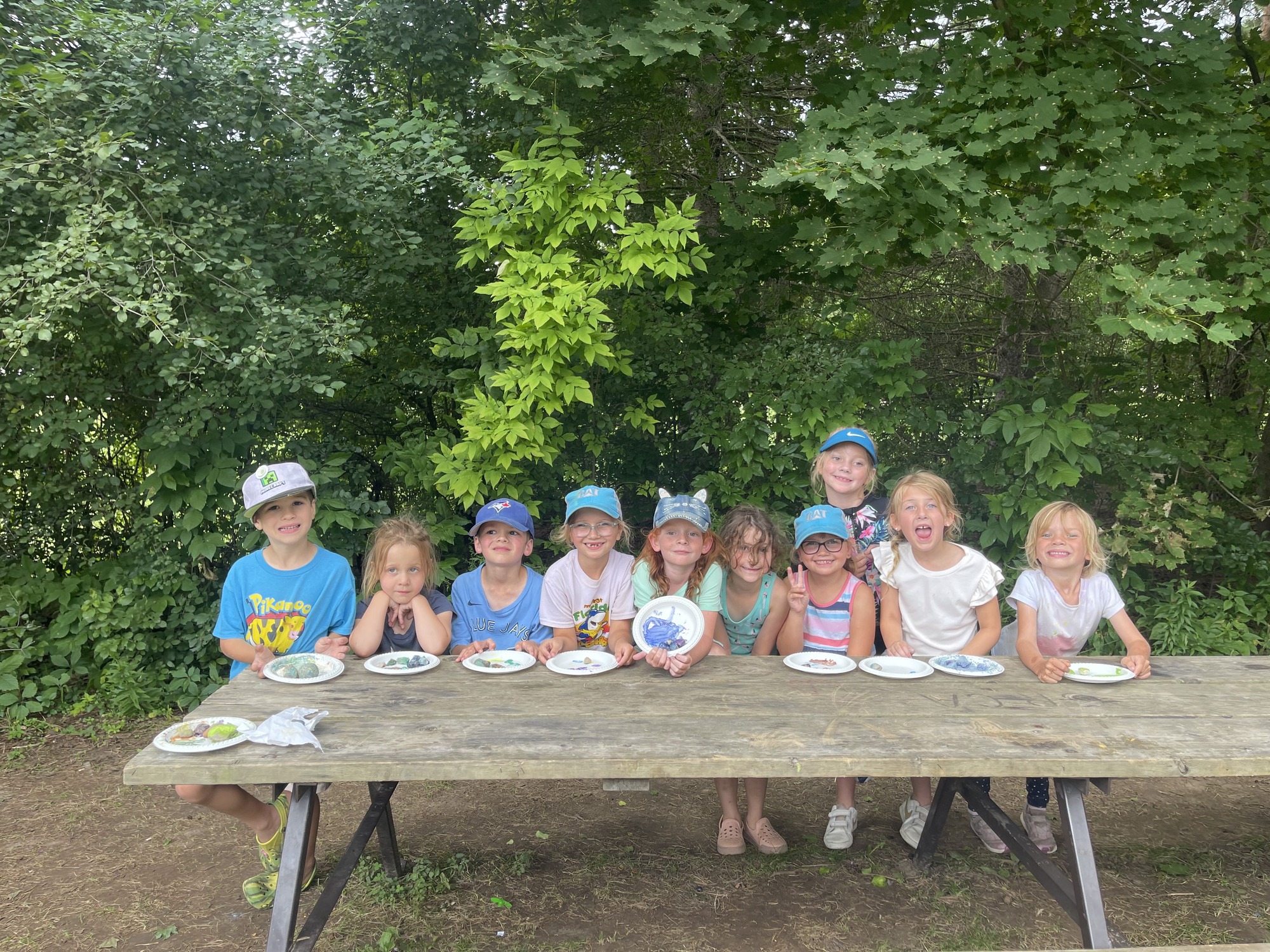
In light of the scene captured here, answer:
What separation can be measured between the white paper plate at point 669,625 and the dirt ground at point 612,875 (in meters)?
0.97

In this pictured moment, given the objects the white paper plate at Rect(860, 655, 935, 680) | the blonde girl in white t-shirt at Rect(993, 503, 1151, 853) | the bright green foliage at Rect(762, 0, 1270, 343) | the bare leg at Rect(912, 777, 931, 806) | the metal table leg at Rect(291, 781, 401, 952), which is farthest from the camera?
the bright green foliage at Rect(762, 0, 1270, 343)

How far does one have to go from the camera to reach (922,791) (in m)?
3.51

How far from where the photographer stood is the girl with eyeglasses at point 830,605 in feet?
10.8

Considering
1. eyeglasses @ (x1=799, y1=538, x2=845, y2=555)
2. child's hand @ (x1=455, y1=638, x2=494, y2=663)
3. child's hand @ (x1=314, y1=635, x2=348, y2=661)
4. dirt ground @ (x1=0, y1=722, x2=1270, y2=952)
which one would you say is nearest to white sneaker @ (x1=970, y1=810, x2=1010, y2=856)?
dirt ground @ (x1=0, y1=722, x2=1270, y2=952)

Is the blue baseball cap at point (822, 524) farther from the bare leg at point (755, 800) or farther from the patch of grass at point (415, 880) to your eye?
the patch of grass at point (415, 880)

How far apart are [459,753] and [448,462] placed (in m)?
2.21

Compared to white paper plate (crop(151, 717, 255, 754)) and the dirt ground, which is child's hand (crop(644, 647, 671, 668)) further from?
white paper plate (crop(151, 717, 255, 754))

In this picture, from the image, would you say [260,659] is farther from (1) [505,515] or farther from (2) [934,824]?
(2) [934,824]

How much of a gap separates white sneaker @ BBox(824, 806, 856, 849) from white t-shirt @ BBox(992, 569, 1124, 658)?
0.93 meters

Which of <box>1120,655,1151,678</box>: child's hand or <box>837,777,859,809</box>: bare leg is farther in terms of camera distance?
<box>837,777,859,809</box>: bare leg

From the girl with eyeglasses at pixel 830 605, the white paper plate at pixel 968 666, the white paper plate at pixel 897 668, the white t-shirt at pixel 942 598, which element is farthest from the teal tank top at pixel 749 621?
the white paper plate at pixel 968 666

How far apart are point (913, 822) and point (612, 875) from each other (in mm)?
1177

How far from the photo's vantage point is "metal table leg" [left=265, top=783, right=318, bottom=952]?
7.67ft

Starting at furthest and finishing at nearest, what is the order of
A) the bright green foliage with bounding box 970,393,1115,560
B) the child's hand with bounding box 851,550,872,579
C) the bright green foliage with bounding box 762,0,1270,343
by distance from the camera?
1. the bright green foliage with bounding box 970,393,1115,560
2. the bright green foliage with bounding box 762,0,1270,343
3. the child's hand with bounding box 851,550,872,579
